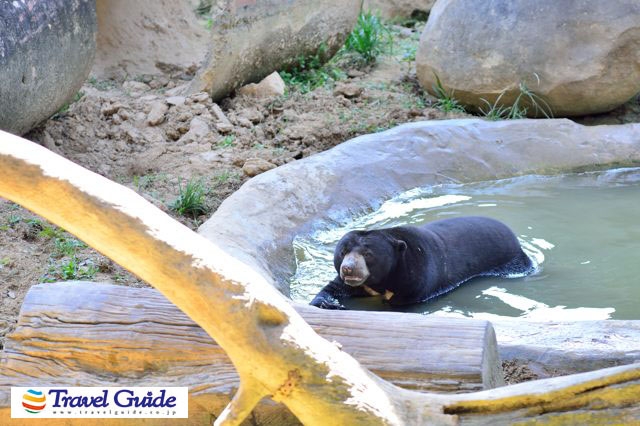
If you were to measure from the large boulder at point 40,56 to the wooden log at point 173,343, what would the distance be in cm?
302

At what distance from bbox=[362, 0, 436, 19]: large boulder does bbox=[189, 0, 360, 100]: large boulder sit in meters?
2.89

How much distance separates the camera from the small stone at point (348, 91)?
28.9 ft

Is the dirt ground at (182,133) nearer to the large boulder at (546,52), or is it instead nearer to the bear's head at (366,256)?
the large boulder at (546,52)

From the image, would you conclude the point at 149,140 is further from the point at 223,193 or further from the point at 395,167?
the point at 395,167

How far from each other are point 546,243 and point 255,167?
7.14ft

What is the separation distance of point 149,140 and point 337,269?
9.22ft

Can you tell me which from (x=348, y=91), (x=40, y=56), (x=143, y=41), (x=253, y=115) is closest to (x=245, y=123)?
(x=253, y=115)

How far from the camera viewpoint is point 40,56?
21.4 feet

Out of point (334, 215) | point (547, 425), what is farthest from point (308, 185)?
point (547, 425)

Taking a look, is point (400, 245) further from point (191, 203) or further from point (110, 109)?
point (110, 109)

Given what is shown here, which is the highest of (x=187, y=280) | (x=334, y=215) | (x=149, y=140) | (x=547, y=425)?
(x=149, y=140)

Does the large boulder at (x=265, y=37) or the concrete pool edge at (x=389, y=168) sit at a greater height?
the large boulder at (x=265, y=37)

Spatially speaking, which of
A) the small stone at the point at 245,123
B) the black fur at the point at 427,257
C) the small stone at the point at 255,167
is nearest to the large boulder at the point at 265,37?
the small stone at the point at 245,123

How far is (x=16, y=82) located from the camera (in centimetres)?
630
